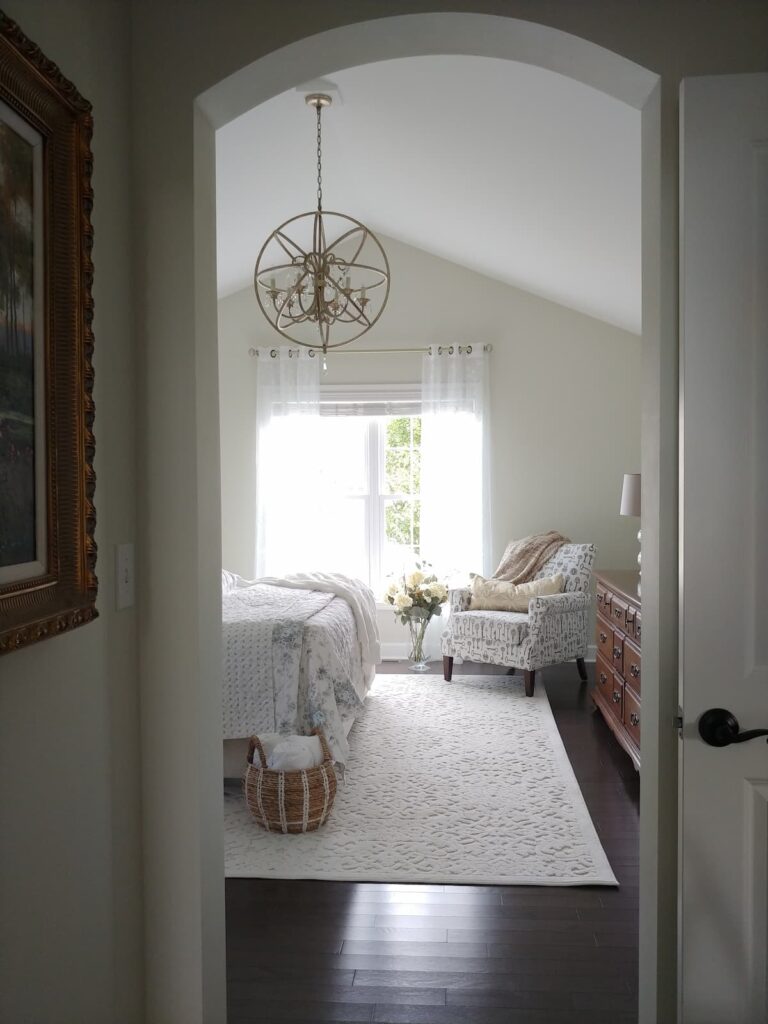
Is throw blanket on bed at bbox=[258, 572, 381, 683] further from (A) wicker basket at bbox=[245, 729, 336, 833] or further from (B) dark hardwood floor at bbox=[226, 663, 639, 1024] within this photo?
(B) dark hardwood floor at bbox=[226, 663, 639, 1024]

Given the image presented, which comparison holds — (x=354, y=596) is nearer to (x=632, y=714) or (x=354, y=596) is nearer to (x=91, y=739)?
(x=632, y=714)

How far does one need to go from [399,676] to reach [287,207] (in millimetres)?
3335

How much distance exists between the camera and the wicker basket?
130 inches

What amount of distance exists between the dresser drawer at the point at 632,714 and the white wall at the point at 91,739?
8.87ft

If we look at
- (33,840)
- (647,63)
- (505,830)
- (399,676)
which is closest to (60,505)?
(33,840)

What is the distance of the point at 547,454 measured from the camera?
655 centimetres

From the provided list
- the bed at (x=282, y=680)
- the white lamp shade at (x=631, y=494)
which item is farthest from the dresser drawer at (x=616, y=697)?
the bed at (x=282, y=680)

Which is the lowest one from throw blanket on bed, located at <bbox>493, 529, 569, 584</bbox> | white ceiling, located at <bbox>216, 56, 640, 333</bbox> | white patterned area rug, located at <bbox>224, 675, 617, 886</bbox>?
white patterned area rug, located at <bbox>224, 675, 617, 886</bbox>

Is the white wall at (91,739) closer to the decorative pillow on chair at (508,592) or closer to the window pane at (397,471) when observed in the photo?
the decorative pillow on chair at (508,592)

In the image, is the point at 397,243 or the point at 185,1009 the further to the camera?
the point at 397,243

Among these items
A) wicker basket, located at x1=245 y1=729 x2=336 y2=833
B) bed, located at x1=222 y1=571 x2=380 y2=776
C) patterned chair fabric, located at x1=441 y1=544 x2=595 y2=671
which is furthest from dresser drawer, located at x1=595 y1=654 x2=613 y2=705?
wicker basket, located at x1=245 y1=729 x2=336 y2=833

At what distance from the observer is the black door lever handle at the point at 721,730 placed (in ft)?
5.04

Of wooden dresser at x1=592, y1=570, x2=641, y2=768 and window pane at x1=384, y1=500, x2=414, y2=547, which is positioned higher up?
window pane at x1=384, y1=500, x2=414, y2=547

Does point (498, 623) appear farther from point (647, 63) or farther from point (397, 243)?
point (647, 63)
